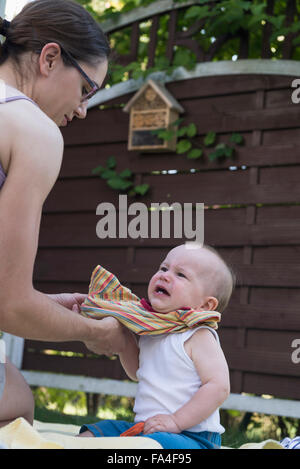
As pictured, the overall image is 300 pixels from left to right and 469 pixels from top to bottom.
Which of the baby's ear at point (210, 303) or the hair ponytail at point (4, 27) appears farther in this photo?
the baby's ear at point (210, 303)

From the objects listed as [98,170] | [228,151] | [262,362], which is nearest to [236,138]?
[228,151]

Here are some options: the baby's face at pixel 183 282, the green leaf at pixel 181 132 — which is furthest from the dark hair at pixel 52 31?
the green leaf at pixel 181 132

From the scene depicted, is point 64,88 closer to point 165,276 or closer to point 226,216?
point 165,276

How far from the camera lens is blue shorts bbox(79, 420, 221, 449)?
5.20 ft

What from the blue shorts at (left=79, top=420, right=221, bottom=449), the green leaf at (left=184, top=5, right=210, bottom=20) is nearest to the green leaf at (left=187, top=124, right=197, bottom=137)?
the green leaf at (left=184, top=5, right=210, bottom=20)

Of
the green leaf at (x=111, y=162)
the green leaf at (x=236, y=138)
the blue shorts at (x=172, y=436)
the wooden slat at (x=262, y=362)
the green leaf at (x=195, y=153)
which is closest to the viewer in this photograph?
the blue shorts at (x=172, y=436)

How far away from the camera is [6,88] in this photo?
1.55 meters

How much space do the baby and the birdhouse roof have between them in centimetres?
245

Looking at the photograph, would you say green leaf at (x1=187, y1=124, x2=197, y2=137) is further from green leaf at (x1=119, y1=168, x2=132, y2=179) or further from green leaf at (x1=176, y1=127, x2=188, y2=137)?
green leaf at (x1=119, y1=168, x2=132, y2=179)

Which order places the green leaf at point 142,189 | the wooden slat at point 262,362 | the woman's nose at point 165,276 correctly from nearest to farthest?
the woman's nose at point 165,276, the wooden slat at point 262,362, the green leaf at point 142,189

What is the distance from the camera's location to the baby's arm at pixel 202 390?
5.46 feet

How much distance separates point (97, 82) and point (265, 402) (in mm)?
2679

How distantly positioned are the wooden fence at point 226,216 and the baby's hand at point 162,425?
90.4 inches

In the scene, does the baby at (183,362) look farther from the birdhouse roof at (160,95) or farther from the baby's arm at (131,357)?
the birdhouse roof at (160,95)
